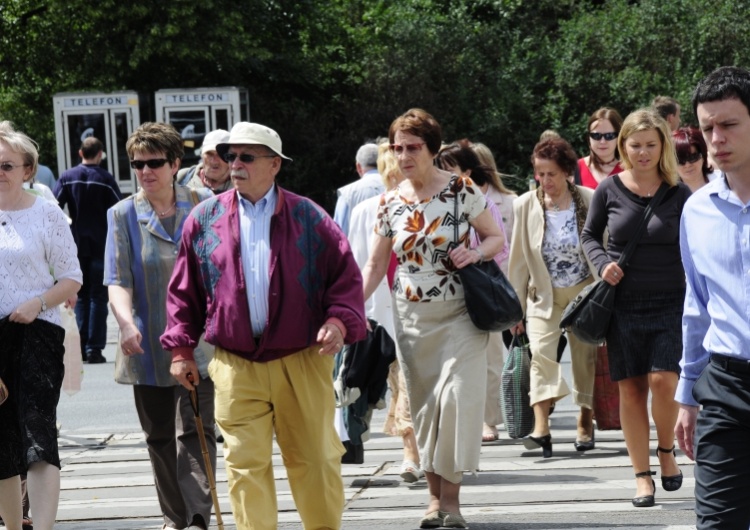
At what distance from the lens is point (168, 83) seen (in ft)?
107

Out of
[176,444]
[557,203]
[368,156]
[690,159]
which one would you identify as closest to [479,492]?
[176,444]

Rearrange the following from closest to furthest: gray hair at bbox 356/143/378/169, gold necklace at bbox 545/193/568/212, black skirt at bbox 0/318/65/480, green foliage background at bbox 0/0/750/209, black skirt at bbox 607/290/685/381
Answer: black skirt at bbox 0/318/65/480 → black skirt at bbox 607/290/685/381 → gold necklace at bbox 545/193/568/212 → gray hair at bbox 356/143/378/169 → green foliage background at bbox 0/0/750/209

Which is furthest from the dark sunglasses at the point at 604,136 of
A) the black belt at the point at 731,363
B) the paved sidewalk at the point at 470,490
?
the black belt at the point at 731,363

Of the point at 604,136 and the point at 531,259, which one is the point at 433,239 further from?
the point at 604,136

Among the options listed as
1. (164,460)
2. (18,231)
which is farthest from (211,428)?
(18,231)

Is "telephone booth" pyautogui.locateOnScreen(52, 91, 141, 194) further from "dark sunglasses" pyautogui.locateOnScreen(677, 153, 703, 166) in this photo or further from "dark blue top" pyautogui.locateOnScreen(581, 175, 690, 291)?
"dark blue top" pyautogui.locateOnScreen(581, 175, 690, 291)

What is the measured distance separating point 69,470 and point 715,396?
5.88 m

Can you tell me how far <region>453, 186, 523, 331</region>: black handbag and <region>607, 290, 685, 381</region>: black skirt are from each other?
2.35 feet

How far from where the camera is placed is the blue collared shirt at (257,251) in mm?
5703

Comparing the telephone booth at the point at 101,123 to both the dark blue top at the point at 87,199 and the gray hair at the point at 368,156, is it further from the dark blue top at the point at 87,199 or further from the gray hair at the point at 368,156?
the gray hair at the point at 368,156

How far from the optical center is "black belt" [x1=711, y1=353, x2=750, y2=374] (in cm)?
434

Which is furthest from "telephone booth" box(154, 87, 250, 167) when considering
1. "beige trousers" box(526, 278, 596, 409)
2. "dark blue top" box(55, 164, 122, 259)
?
"beige trousers" box(526, 278, 596, 409)

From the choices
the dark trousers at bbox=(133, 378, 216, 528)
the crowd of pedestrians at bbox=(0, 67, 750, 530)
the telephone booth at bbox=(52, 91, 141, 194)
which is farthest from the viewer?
the telephone booth at bbox=(52, 91, 141, 194)

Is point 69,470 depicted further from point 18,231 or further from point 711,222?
point 711,222
